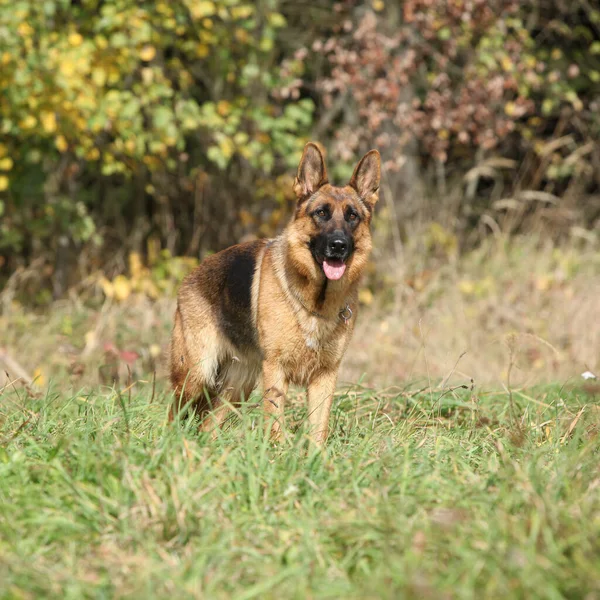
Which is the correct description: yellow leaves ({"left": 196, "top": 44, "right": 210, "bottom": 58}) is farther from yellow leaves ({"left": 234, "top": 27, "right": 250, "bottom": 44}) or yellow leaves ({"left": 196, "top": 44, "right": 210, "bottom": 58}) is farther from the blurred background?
yellow leaves ({"left": 234, "top": 27, "right": 250, "bottom": 44})

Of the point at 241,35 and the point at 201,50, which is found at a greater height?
the point at 241,35

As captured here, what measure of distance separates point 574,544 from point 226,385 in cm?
284

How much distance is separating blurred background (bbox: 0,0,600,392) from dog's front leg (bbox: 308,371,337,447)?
7.62 ft

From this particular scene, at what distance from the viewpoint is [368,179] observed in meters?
5.04

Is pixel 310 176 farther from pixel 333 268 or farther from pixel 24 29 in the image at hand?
pixel 24 29

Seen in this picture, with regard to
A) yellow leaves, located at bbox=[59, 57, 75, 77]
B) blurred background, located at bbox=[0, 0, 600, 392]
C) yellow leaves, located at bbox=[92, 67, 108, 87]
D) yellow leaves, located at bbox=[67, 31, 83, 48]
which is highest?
yellow leaves, located at bbox=[67, 31, 83, 48]

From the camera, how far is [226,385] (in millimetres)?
5172

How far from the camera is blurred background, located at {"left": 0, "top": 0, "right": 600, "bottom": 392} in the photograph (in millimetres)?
7613

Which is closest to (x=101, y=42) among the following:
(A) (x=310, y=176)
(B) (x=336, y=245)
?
(A) (x=310, y=176)

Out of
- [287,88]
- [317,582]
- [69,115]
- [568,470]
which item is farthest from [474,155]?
[317,582]

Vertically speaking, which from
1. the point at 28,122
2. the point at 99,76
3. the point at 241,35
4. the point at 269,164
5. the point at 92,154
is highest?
the point at 241,35

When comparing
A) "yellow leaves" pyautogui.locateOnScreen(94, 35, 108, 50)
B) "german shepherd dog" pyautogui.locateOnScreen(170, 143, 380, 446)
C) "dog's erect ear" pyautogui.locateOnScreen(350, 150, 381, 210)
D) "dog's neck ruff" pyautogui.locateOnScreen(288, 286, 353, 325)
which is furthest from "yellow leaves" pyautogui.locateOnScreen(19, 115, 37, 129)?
"dog's neck ruff" pyautogui.locateOnScreen(288, 286, 353, 325)

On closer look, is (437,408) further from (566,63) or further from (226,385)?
(566,63)

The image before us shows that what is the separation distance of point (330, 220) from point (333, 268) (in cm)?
30
